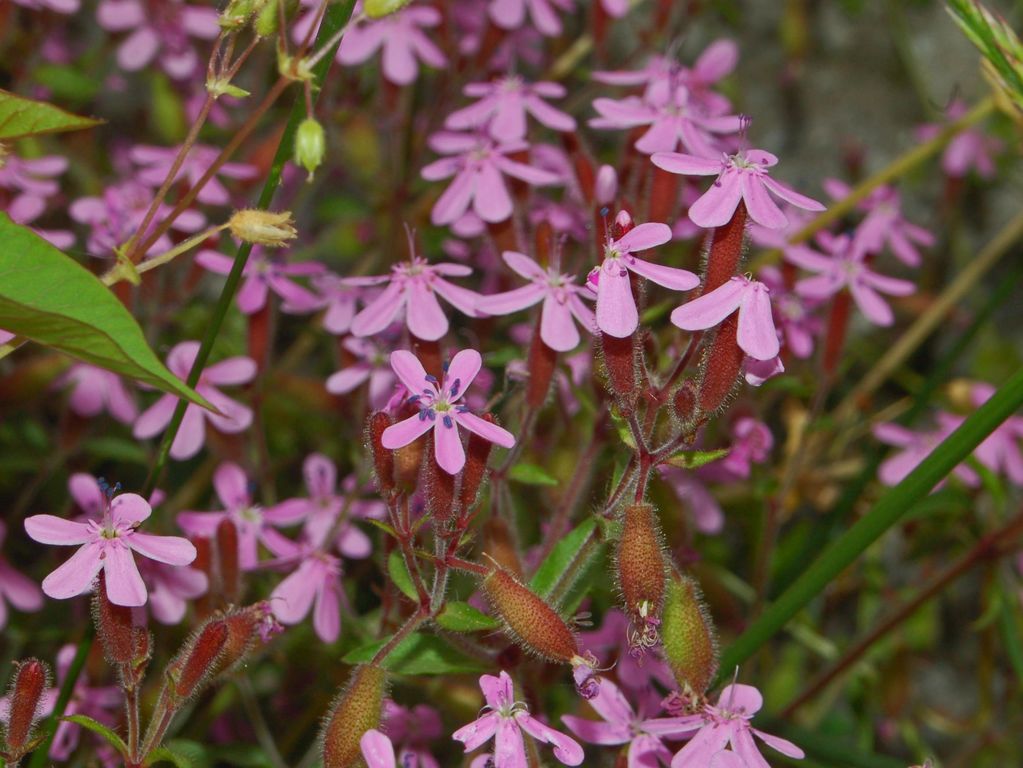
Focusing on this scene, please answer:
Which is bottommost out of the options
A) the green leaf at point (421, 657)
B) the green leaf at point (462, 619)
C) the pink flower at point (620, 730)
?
the green leaf at point (421, 657)

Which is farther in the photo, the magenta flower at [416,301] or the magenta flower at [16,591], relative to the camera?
the magenta flower at [16,591]

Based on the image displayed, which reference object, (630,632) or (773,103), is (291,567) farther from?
(773,103)

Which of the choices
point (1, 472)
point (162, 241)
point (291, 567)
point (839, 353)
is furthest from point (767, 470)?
point (1, 472)

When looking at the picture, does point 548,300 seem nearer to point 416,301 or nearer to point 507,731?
point 416,301

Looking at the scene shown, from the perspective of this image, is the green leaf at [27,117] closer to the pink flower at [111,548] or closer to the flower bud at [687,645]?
the pink flower at [111,548]

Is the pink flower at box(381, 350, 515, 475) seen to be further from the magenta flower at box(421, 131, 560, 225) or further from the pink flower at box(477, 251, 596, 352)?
the magenta flower at box(421, 131, 560, 225)

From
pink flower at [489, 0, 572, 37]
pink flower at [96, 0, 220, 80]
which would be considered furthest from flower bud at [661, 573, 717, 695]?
pink flower at [96, 0, 220, 80]

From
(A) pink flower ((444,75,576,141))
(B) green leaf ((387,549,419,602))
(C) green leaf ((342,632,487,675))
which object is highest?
(A) pink flower ((444,75,576,141))

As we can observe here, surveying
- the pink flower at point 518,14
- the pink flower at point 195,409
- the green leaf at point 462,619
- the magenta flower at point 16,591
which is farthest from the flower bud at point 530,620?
the pink flower at point 518,14
